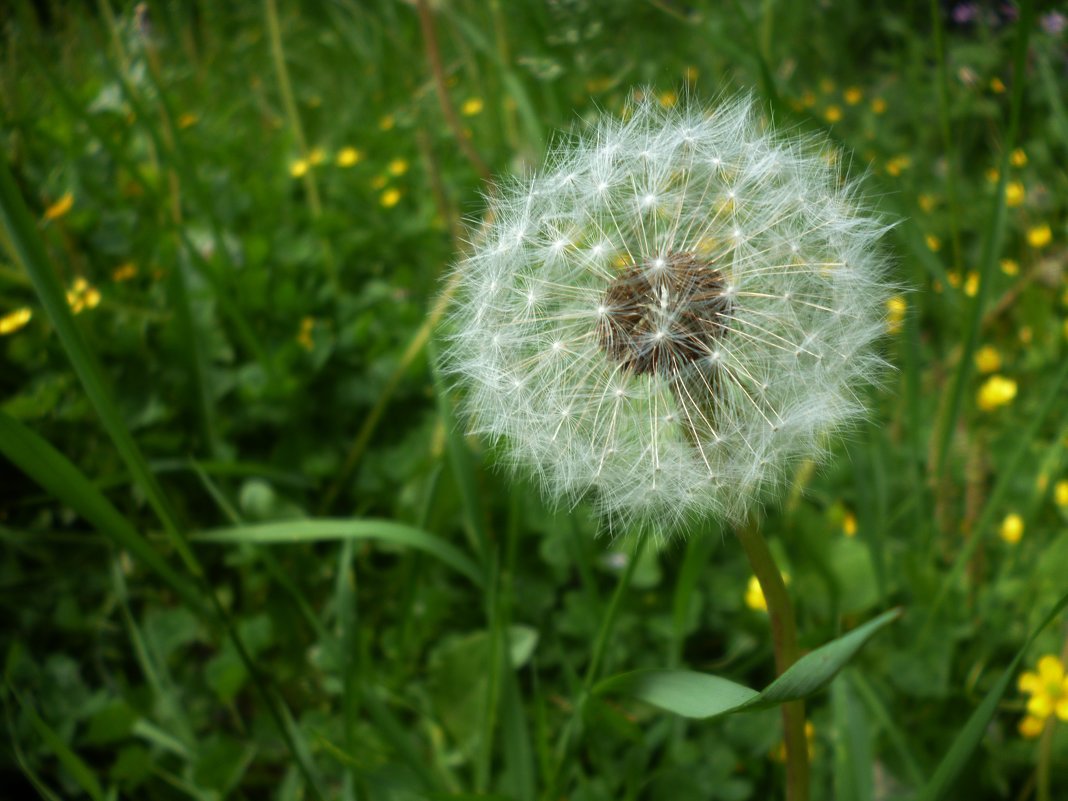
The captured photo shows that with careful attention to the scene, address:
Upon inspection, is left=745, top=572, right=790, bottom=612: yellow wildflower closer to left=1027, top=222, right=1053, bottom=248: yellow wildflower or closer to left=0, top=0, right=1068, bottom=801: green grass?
left=0, top=0, right=1068, bottom=801: green grass

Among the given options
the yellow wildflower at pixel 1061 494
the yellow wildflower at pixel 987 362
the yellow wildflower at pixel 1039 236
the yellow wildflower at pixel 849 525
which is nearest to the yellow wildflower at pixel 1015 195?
the yellow wildflower at pixel 1039 236

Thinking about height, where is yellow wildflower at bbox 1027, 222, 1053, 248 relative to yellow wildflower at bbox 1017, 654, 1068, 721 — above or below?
above

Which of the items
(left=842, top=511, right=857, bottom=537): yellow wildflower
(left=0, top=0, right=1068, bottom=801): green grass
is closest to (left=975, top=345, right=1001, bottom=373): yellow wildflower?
(left=0, top=0, right=1068, bottom=801): green grass

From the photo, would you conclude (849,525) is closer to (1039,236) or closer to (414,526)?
(414,526)

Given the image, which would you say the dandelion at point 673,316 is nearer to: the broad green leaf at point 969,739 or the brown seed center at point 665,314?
the brown seed center at point 665,314

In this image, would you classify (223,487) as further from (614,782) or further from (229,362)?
(614,782)

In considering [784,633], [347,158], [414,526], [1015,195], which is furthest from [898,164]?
[784,633]

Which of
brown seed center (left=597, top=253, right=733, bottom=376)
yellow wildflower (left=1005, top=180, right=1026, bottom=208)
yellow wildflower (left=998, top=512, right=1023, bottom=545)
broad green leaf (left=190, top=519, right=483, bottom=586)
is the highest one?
yellow wildflower (left=1005, top=180, right=1026, bottom=208)
